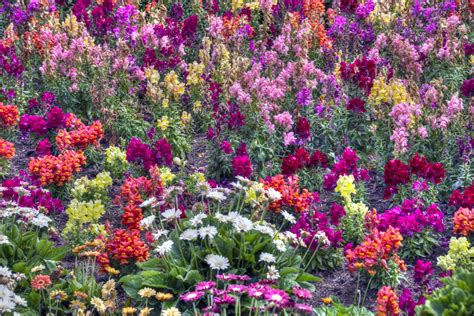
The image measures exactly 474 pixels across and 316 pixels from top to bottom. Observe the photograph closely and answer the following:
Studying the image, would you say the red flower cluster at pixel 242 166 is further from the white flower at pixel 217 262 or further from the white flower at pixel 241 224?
the white flower at pixel 217 262

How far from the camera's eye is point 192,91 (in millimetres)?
9406

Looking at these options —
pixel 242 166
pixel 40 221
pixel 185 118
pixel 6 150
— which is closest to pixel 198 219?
pixel 40 221

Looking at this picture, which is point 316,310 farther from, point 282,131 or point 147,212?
point 282,131

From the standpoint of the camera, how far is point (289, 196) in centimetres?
669

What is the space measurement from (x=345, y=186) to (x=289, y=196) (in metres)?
0.56

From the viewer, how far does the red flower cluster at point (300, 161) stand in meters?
7.02

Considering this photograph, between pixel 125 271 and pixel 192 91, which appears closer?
pixel 125 271

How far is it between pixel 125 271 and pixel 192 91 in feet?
12.0

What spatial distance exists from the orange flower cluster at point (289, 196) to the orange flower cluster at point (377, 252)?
0.83m

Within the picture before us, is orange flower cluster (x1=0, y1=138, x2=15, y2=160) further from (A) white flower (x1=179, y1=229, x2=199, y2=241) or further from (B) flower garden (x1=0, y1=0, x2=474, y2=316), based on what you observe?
Result: (A) white flower (x1=179, y1=229, x2=199, y2=241)

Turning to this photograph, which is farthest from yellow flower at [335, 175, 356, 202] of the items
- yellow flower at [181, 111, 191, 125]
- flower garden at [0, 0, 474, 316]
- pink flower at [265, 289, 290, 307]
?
pink flower at [265, 289, 290, 307]

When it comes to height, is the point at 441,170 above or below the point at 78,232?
above

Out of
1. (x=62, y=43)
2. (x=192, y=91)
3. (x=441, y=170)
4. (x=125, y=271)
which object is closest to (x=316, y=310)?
(x=125, y=271)

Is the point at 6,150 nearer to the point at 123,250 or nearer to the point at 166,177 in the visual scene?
the point at 166,177
